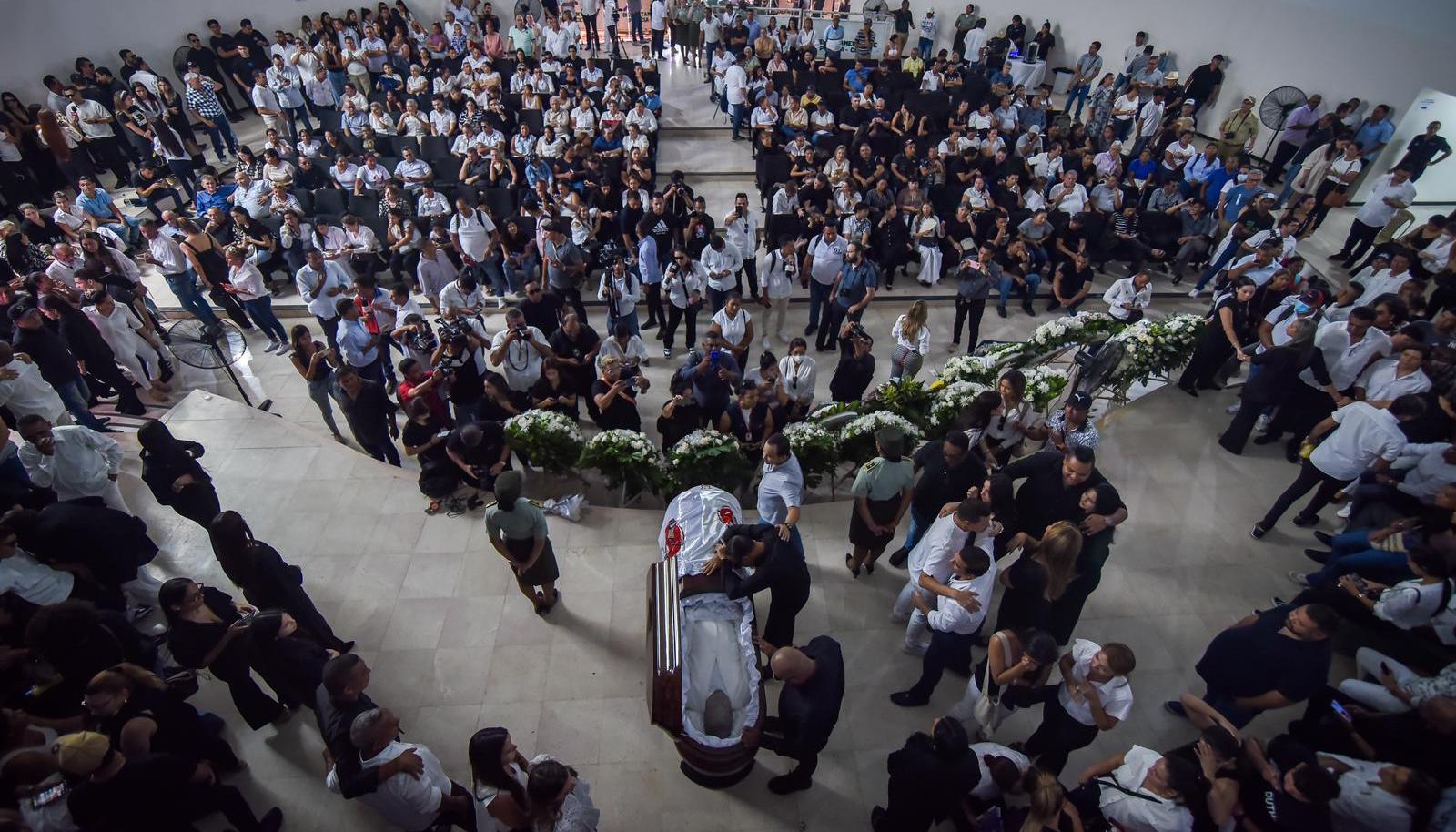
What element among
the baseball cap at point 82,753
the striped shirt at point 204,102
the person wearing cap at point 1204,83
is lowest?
the baseball cap at point 82,753

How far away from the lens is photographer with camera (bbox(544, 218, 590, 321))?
777 centimetres

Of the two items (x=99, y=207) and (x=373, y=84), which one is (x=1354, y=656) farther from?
(x=373, y=84)

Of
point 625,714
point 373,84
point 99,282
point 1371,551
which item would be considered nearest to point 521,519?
point 625,714

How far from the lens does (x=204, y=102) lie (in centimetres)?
1227

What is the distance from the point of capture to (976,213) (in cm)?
971

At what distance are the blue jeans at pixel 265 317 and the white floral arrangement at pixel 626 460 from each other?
5.41m

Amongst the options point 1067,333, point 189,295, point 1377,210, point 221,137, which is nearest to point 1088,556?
point 1067,333

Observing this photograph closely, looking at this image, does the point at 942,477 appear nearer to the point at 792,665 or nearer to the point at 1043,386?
the point at 1043,386

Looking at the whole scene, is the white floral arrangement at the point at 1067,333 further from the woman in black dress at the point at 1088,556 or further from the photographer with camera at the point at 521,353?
the photographer with camera at the point at 521,353

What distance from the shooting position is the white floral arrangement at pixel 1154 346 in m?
6.61

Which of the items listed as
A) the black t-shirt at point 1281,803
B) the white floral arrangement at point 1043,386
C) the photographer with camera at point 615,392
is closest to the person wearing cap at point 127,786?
the photographer with camera at point 615,392

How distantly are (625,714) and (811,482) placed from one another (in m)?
2.37

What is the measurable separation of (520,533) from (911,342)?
4283 mm

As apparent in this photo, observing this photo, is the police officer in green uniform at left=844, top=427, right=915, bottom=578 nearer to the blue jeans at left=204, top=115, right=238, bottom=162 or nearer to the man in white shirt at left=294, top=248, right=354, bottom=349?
the man in white shirt at left=294, top=248, right=354, bottom=349
